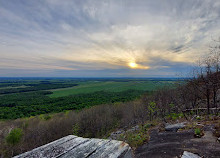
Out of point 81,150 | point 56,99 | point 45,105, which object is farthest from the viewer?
point 56,99

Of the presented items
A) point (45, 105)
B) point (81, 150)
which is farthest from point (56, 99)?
point (81, 150)

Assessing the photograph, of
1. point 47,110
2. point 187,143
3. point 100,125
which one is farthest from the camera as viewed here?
point 47,110

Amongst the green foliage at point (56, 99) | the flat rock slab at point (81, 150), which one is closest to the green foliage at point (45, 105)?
the green foliage at point (56, 99)

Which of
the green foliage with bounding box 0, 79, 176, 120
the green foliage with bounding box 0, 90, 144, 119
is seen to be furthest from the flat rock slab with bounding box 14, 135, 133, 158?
the green foliage with bounding box 0, 90, 144, 119

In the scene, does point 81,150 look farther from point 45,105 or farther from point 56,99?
point 56,99

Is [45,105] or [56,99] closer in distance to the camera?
[45,105]

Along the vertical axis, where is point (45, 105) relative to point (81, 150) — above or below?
below

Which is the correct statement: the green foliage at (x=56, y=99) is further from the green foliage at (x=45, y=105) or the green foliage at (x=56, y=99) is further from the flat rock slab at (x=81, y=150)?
the flat rock slab at (x=81, y=150)

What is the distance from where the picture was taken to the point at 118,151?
1110 mm

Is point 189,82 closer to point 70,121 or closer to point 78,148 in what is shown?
point 78,148

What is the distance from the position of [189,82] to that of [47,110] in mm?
48052

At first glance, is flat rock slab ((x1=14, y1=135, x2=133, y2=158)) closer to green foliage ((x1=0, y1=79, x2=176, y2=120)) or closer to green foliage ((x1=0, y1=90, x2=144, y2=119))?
green foliage ((x1=0, y1=79, x2=176, y2=120))

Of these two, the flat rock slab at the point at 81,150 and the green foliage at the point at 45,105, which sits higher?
the flat rock slab at the point at 81,150

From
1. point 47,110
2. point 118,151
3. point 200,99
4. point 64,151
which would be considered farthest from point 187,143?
point 47,110
